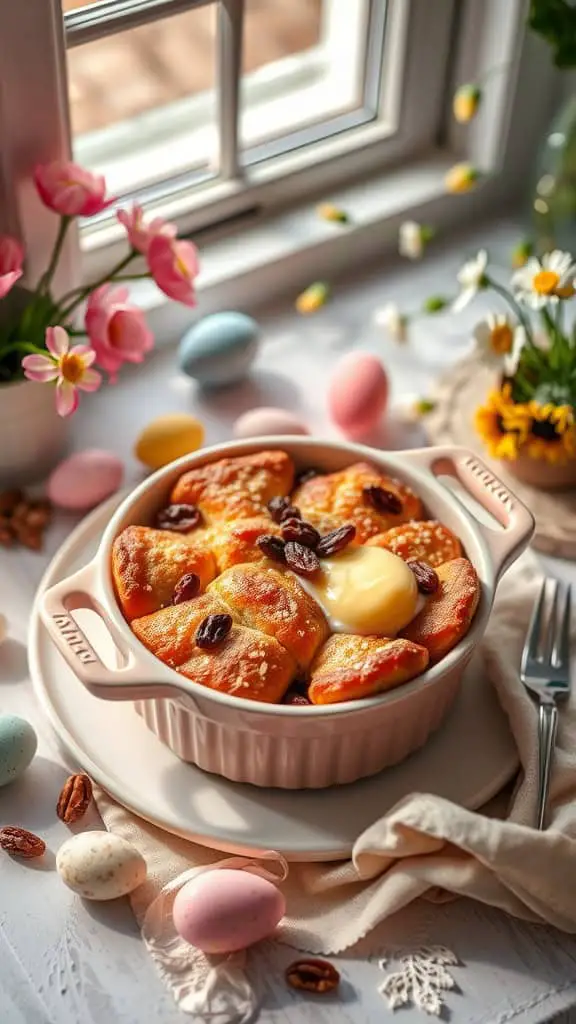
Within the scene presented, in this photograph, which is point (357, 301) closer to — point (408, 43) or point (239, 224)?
point (239, 224)

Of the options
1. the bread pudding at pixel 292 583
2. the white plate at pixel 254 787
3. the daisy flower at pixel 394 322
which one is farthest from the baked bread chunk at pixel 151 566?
the daisy flower at pixel 394 322

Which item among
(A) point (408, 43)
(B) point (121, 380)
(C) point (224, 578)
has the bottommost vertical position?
(B) point (121, 380)

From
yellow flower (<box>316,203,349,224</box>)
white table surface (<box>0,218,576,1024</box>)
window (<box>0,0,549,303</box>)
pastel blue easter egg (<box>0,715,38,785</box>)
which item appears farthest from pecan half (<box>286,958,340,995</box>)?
yellow flower (<box>316,203,349,224</box>)

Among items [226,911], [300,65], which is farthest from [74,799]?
[300,65]

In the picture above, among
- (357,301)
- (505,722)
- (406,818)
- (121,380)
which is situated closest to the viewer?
(406,818)

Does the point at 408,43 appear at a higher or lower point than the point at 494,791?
higher

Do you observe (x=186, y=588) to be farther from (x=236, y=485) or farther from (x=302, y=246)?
(x=302, y=246)

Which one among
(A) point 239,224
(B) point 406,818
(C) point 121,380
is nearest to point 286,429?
(C) point 121,380
